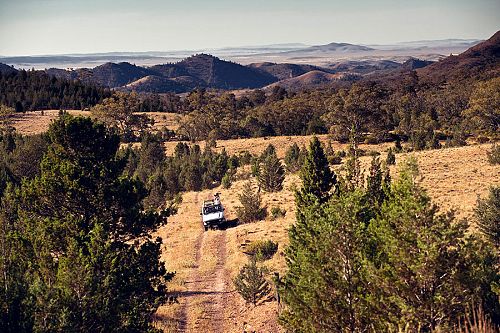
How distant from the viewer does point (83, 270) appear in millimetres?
11594

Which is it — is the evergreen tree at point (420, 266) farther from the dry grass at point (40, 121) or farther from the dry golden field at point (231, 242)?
the dry grass at point (40, 121)

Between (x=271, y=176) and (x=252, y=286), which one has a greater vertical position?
(x=271, y=176)

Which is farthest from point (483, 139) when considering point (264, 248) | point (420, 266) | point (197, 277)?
point (420, 266)

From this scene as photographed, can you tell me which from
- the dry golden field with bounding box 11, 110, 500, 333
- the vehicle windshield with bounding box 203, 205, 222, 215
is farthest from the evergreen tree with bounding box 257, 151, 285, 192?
the vehicle windshield with bounding box 203, 205, 222, 215

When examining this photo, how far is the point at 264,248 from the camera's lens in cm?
2502

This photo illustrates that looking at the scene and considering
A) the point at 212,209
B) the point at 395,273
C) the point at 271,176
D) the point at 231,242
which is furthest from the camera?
the point at 271,176

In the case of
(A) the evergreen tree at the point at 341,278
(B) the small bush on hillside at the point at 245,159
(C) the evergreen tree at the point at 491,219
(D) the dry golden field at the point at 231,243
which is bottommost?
(B) the small bush on hillside at the point at 245,159

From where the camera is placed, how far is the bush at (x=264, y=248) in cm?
2490

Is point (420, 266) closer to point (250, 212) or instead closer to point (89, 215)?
point (89, 215)

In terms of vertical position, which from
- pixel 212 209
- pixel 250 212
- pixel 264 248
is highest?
pixel 264 248

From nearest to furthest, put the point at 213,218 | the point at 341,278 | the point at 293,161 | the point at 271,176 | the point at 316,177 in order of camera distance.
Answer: the point at 341,278
the point at 316,177
the point at 213,218
the point at 271,176
the point at 293,161

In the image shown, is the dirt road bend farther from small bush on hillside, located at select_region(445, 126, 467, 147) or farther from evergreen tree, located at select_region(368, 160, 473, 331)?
small bush on hillside, located at select_region(445, 126, 467, 147)

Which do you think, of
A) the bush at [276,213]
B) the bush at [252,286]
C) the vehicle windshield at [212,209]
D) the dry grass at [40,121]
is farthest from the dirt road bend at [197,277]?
the dry grass at [40,121]

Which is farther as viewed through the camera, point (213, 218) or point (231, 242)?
point (213, 218)
